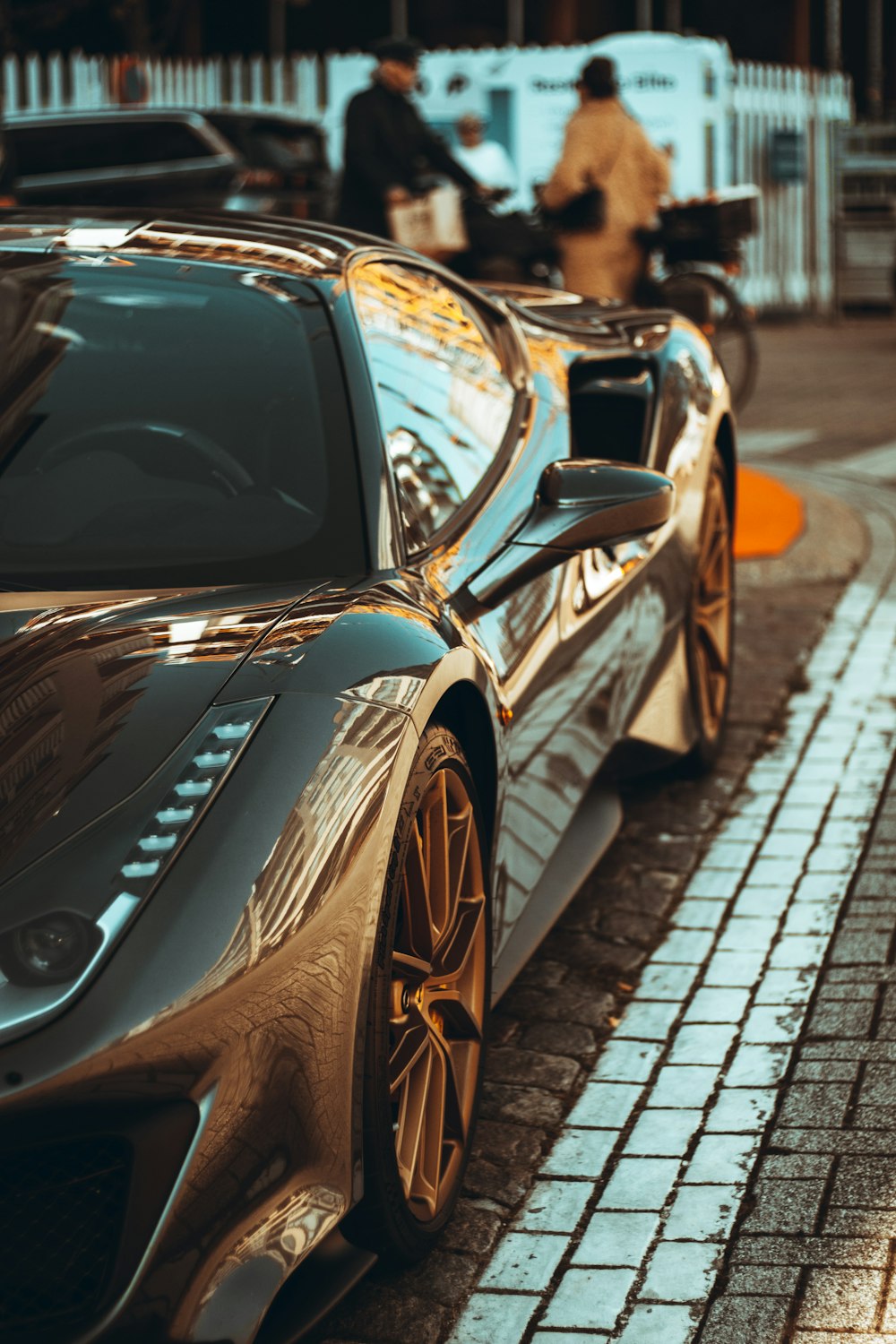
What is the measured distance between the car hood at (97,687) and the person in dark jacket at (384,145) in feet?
25.5

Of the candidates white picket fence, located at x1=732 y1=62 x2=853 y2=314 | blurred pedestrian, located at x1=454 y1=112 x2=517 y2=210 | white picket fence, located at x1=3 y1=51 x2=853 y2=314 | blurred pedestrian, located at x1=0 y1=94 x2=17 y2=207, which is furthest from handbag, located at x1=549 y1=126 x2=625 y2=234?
white picket fence, located at x1=732 y1=62 x2=853 y2=314

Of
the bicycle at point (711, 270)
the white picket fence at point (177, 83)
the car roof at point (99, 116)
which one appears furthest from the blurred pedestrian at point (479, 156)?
the bicycle at point (711, 270)

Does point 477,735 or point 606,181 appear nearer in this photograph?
point 477,735

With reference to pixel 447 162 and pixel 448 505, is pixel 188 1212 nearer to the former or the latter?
pixel 448 505

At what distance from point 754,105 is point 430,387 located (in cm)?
1788

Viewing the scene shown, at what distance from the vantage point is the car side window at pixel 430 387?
3299 millimetres

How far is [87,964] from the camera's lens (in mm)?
2111

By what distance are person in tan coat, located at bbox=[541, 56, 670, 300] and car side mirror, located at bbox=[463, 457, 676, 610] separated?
7675 mm

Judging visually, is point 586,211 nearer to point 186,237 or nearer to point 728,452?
point 728,452

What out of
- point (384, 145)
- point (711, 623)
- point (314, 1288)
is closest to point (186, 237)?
point (314, 1288)

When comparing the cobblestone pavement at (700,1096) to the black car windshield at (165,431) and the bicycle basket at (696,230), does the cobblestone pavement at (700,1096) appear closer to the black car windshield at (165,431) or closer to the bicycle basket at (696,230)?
the black car windshield at (165,431)

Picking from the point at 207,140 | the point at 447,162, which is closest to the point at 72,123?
the point at 207,140

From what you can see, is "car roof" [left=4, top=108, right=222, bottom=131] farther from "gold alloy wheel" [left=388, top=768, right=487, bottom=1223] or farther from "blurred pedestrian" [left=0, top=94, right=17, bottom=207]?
"gold alloy wheel" [left=388, top=768, right=487, bottom=1223]

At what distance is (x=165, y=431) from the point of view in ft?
10.7
